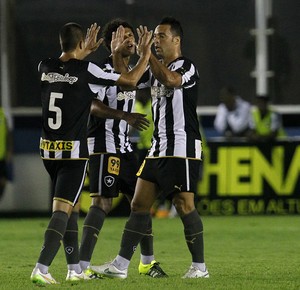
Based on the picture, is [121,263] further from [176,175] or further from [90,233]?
[176,175]

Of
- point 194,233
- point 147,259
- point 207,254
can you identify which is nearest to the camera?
point 194,233

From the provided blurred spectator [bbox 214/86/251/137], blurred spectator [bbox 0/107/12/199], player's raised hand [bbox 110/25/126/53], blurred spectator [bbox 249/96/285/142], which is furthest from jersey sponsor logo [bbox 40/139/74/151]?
blurred spectator [bbox 214/86/251/137]

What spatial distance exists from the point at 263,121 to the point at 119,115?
8.07 m

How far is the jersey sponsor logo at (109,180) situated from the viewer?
9211 millimetres

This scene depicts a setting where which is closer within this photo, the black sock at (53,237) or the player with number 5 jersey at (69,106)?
the black sock at (53,237)

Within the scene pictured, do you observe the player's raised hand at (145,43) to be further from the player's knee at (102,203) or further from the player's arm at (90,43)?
the player's knee at (102,203)

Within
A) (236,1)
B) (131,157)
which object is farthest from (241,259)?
(236,1)

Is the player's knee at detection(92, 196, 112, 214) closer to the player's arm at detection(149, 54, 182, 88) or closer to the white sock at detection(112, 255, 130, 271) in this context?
the white sock at detection(112, 255, 130, 271)

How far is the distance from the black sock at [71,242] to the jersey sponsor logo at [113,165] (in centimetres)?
67

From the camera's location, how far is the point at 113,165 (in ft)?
30.5

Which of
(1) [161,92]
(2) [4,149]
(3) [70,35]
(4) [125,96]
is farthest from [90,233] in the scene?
(2) [4,149]

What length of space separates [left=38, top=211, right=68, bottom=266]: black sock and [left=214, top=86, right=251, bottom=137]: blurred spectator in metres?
8.91

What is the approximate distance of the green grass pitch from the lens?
845cm

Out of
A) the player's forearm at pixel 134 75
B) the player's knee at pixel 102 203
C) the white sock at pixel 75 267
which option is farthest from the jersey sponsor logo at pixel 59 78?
the white sock at pixel 75 267
